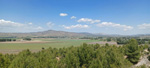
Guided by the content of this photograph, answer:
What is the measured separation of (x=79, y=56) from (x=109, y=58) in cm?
987

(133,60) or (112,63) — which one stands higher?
(112,63)

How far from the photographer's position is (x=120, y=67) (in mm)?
18344

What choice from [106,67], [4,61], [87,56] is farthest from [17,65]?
[106,67]

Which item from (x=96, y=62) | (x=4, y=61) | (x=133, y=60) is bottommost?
(x=133, y=60)

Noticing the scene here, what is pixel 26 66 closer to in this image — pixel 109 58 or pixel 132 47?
pixel 109 58

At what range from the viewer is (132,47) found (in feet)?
125

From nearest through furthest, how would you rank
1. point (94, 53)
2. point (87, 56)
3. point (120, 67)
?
point (120, 67), point (87, 56), point (94, 53)

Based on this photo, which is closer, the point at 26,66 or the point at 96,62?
the point at 96,62

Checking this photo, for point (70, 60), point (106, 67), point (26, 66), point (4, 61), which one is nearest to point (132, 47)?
point (106, 67)

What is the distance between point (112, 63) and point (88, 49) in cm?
940

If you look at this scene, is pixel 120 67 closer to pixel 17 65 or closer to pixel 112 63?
pixel 112 63

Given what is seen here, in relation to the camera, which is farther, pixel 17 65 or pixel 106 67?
pixel 17 65

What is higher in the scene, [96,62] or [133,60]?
[96,62]

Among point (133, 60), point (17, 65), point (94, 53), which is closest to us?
point (17, 65)
